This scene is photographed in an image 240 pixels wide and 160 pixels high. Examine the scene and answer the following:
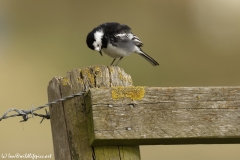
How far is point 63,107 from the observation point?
10.4ft

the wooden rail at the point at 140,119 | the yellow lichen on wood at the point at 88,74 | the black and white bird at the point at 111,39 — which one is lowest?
the wooden rail at the point at 140,119

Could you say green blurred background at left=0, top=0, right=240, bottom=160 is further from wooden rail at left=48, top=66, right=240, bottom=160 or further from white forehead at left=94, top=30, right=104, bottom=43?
wooden rail at left=48, top=66, right=240, bottom=160

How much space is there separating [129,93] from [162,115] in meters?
0.21

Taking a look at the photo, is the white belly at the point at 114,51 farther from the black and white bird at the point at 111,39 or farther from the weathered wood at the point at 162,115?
the weathered wood at the point at 162,115

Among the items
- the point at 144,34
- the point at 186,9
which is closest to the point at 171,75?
the point at 144,34

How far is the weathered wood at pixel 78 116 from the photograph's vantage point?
10.0 ft

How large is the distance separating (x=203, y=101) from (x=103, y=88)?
541mm

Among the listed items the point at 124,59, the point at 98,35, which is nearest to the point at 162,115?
the point at 98,35

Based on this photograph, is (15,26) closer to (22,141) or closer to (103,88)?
(22,141)

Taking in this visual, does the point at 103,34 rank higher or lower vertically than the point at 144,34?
lower

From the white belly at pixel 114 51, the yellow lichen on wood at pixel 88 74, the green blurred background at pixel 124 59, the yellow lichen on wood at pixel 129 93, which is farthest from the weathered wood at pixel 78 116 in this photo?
the green blurred background at pixel 124 59

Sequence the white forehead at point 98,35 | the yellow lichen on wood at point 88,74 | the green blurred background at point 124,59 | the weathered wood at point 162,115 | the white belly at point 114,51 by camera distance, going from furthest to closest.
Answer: the green blurred background at point 124,59 → the white belly at point 114,51 → the white forehead at point 98,35 → the yellow lichen on wood at point 88,74 → the weathered wood at point 162,115

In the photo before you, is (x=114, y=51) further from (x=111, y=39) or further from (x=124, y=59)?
(x=124, y=59)

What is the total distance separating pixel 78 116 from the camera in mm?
3100
